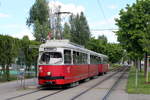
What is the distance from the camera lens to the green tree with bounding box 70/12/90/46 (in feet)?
302

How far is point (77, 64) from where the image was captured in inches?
949

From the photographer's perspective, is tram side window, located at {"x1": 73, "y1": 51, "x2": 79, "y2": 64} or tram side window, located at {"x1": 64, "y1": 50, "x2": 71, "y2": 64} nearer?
tram side window, located at {"x1": 64, "y1": 50, "x2": 71, "y2": 64}

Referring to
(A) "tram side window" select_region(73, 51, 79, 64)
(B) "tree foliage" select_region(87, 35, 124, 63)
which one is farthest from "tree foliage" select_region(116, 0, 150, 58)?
(B) "tree foliage" select_region(87, 35, 124, 63)

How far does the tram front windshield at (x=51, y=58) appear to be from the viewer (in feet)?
68.0

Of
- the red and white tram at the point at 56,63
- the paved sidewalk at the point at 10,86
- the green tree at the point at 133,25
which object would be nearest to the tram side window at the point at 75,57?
the red and white tram at the point at 56,63

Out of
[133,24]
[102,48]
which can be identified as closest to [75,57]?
[133,24]

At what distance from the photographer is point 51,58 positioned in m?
20.9

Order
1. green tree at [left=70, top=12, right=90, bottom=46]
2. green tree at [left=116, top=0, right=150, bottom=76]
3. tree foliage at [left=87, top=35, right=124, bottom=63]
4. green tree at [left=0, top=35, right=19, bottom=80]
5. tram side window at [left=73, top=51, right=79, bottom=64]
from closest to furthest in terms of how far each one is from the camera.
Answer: tram side window at [left=73, top=51, right=79, bottom=64] < green tree at [left=0, top=35, right=19, bottom=80] < green tree at [left=116, top=0, right=150, bottom=76] < tree foliage at [left=87, top=35, right=124, bottom=63] < green tree at [left=70, top=12, right=90, bottom=46]

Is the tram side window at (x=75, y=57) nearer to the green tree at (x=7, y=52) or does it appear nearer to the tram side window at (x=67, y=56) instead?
the tram side window at (x=67, y=56)

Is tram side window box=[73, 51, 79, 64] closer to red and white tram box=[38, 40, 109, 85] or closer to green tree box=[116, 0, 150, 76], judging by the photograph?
red and white tram box=[38, 40, 109, 85]

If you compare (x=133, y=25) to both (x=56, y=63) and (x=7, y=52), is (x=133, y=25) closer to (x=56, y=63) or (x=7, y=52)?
(x=7, y=52)

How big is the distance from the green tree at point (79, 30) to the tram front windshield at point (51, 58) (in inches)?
2759

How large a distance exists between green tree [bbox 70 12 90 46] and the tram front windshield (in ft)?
230

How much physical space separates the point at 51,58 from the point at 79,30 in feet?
240
